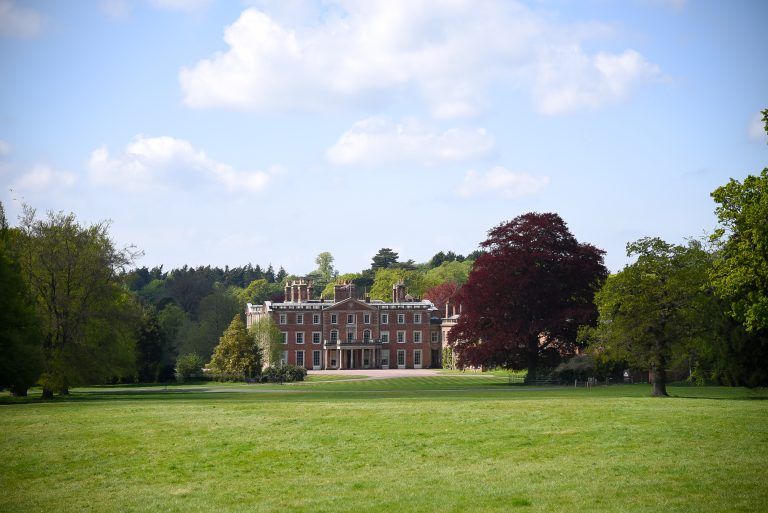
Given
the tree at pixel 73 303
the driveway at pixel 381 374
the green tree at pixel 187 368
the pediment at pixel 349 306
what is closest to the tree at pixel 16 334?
the tree at pixel 73 303

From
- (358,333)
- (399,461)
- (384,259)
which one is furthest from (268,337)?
(384,259)

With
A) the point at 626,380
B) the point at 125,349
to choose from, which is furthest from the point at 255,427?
the point at 626,380

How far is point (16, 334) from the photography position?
40.9 metres

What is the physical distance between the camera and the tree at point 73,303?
4772 cm

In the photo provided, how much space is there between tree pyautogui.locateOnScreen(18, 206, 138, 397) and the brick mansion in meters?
53.6

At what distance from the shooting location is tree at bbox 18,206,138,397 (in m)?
47.7

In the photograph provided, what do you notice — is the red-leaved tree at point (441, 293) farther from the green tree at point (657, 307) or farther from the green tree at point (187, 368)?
the green tree at point (657, 307)

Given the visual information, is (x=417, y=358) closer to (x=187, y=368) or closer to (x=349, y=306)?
(x=349, y=306)

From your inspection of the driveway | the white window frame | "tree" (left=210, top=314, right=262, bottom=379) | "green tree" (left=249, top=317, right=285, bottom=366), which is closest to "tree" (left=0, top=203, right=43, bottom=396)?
"tree" (left=210, top=314, right=262, bottom=379)

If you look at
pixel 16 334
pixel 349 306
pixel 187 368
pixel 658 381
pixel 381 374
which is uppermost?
pixel 349 306

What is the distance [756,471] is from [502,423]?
905cm

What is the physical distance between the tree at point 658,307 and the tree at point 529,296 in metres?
14.9

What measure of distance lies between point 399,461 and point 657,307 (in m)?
25.6

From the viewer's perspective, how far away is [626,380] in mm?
60969
